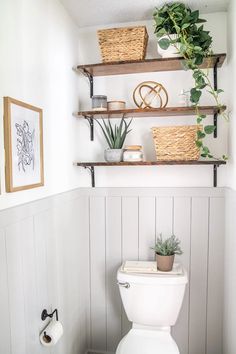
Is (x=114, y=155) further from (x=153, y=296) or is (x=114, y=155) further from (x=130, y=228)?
(x=153, y=296)

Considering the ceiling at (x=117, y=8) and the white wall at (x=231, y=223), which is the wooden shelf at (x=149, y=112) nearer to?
the white wall at (x=231, y=223)

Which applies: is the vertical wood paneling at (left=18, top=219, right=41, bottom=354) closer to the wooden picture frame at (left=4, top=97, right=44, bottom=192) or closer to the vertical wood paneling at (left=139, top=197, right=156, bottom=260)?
the wooden picture frame at (left=4, top=97, right=44, bottom=192)

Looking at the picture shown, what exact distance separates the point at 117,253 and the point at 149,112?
90 centimetres

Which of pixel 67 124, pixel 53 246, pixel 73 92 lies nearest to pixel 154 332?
pixel 53 246

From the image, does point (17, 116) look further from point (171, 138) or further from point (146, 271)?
point (146, 271)

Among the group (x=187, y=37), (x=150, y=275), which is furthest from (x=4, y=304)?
(x=187, y=37)

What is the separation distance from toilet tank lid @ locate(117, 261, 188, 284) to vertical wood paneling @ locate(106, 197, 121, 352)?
0.55ft

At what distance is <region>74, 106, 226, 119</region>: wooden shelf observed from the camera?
1.57 metres

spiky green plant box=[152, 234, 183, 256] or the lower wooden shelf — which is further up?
the lower wooden shelf

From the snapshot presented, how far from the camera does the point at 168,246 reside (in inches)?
66.7

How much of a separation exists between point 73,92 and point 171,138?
66cm

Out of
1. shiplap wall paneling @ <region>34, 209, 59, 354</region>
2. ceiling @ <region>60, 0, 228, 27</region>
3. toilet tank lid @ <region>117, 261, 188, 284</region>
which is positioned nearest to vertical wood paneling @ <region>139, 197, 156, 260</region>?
toilet tank lid @ <region>117, 261, 188, 284</region>

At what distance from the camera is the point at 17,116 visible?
1.12 metres

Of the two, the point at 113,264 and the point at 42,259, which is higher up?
the point at 42,259
